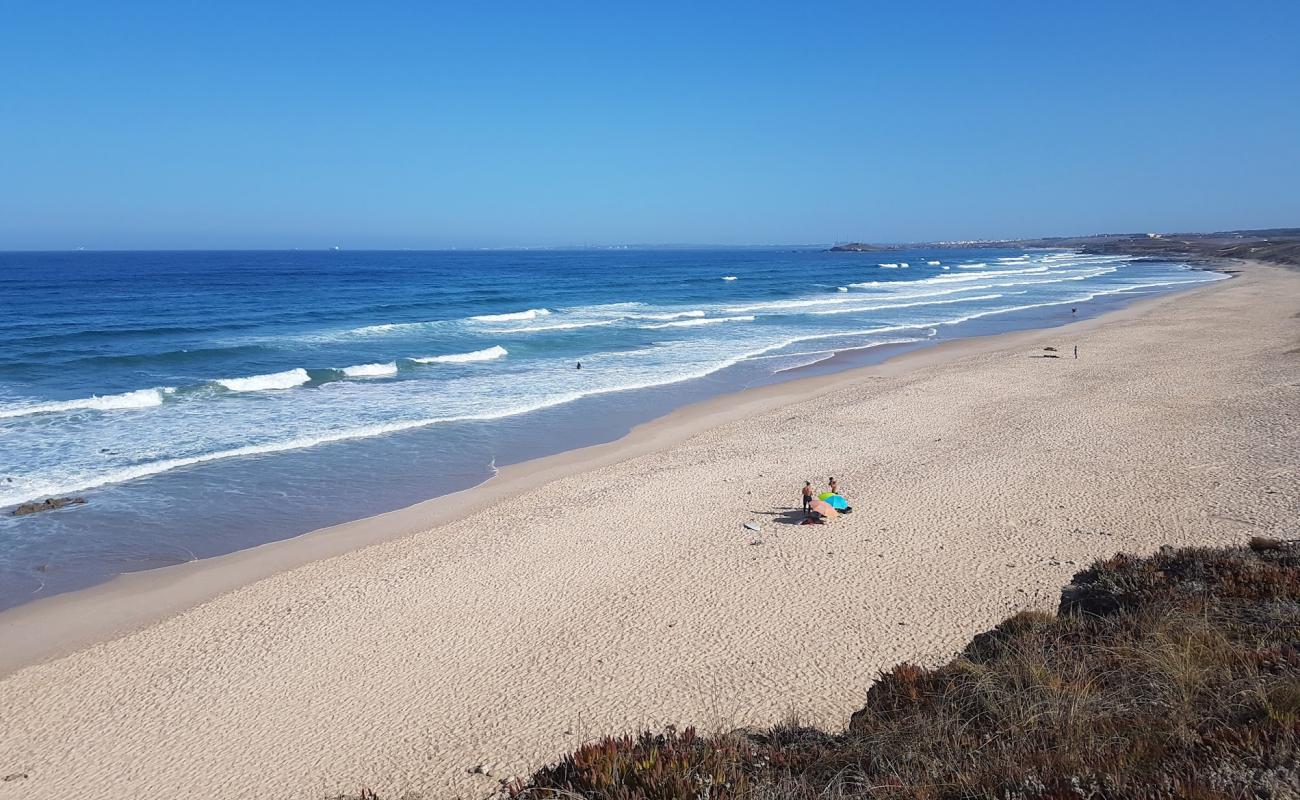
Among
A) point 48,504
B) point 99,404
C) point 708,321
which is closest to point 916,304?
point 708,321

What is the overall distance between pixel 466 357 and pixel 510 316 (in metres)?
14.1

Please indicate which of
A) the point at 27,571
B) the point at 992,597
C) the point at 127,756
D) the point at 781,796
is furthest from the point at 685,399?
the point at 781,796

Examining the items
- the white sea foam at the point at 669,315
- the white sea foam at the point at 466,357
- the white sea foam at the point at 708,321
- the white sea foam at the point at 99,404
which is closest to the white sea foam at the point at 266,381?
the white sea foam at the point at 99,404

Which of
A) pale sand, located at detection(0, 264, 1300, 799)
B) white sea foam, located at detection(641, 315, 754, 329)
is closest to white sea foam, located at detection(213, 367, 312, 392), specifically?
pale sand, located at detection(0, 264, 1300, 799)

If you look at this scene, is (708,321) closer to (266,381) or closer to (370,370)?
(370,370)

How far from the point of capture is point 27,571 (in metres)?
10.6

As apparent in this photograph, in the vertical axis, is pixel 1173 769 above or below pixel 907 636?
above

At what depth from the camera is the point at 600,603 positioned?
30.3ft

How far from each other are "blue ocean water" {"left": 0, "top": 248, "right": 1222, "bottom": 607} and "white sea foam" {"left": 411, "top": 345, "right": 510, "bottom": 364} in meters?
0.16

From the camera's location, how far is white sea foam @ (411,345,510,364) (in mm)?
28375

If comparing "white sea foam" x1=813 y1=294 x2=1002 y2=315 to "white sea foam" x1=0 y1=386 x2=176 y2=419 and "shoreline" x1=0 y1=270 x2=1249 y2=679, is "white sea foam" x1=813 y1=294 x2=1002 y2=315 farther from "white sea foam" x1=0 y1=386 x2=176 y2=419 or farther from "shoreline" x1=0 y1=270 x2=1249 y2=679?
"white sea foam" x1=0 y1=386 x2=176 y2=419

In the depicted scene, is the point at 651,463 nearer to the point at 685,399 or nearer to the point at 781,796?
the point at 685,399

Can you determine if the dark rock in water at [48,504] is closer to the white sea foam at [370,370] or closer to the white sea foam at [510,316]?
the white sea foam at [370,370]

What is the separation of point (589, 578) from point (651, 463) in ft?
17.7
